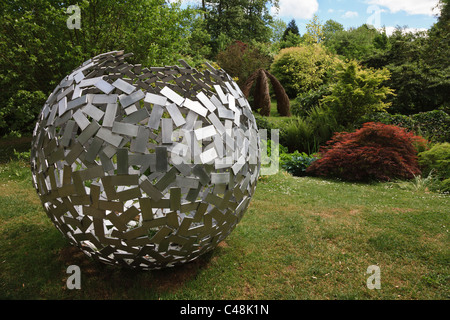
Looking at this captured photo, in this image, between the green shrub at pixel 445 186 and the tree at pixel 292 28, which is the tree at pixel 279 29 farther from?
the green shrub at pixel 445 186

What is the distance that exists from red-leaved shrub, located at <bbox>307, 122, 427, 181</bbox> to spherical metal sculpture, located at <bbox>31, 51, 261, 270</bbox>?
19.9 ft

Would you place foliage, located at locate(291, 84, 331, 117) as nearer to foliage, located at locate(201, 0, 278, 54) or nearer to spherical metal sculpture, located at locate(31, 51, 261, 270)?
spherical metal sculpture, located at locate(31, 51, 261, 270)

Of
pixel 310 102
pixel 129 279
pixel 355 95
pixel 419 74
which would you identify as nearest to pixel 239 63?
pixel 310 102

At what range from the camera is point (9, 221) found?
A: 452cm

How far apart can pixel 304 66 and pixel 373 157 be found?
17.0 m

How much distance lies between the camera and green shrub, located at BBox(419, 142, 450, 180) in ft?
25.5

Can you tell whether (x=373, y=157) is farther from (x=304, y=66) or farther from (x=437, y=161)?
(x=304, y=66)

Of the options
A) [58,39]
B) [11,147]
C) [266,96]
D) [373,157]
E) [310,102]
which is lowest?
[373,157]

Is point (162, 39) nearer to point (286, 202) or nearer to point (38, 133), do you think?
point (286, 202)

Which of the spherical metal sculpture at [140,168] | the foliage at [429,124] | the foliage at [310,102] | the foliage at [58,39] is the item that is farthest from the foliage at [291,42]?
the spherical metal sculpture at [140,168]

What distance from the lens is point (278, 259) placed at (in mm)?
3553

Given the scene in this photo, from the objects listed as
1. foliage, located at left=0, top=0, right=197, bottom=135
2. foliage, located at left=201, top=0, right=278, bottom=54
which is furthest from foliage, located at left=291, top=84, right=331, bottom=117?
foliage, located at left=201, top=0, right=278, bottom=54

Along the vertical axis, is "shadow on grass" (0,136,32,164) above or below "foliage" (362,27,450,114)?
below
